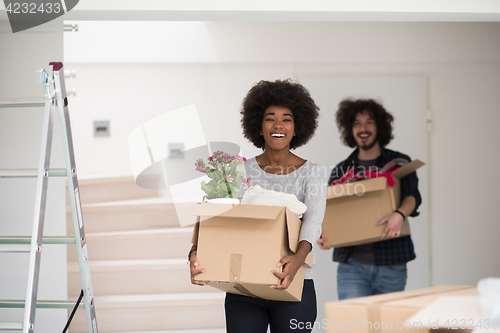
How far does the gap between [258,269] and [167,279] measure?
5.34 ft

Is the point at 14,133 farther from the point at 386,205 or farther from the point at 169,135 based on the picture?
the point at 386,205

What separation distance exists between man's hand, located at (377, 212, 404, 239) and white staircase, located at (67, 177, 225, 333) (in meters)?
1.08

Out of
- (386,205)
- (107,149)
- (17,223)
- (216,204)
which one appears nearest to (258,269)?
(216,204)

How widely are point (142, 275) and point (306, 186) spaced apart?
1651 millimetres

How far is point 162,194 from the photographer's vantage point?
3.91 meters

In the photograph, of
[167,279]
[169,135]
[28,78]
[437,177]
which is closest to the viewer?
[28,78]

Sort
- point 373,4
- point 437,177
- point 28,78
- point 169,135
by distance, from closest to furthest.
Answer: point 373,4
point 28,78
point 437,177
point 169,135

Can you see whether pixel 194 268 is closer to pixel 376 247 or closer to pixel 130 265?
pixel 376 247

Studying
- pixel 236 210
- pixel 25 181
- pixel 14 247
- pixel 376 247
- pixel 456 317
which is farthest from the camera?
pixel 25 181

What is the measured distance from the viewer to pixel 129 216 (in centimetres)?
323

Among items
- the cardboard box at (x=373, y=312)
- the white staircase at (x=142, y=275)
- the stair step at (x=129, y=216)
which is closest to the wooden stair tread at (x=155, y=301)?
the white staircase at (x=142, y=275)

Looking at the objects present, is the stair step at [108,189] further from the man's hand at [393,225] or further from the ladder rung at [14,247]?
the man's hand at [393,225]

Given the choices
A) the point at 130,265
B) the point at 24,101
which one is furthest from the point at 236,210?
the point at 130,265

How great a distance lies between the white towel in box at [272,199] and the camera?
1379mm
